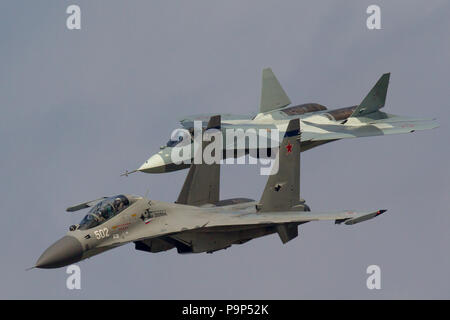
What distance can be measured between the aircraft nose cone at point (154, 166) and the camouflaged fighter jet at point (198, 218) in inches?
262

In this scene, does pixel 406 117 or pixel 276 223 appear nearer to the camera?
pixel 276 223

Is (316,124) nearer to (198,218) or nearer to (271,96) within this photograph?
(271,96)

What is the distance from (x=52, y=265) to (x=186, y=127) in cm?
2150

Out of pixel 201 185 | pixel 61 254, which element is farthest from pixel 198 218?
pixel 61 254

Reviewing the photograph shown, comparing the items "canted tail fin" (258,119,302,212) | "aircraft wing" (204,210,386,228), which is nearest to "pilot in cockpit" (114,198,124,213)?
"aircraft wing" (204,210,386,228)

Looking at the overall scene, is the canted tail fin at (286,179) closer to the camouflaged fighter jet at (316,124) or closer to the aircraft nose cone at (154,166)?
the camouflaged fighter jet at (316,124)

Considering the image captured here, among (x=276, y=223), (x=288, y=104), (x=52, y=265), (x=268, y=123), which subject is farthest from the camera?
(x=288, y=104)

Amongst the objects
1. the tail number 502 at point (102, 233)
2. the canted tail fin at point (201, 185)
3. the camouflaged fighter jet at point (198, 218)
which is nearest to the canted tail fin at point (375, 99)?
the camouflaged fighter jet at point (198, 218)

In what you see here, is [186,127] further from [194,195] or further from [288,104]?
[194,195]

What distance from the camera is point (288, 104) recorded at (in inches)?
2980

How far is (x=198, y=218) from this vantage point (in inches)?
2037

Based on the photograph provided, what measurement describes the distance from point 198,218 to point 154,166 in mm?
11337

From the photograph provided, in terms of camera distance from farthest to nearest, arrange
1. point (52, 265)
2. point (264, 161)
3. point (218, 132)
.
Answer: point (264, 161) < point (218, 132) < point (52, 265)

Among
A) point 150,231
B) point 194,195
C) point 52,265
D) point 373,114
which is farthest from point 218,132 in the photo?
point 373,114
